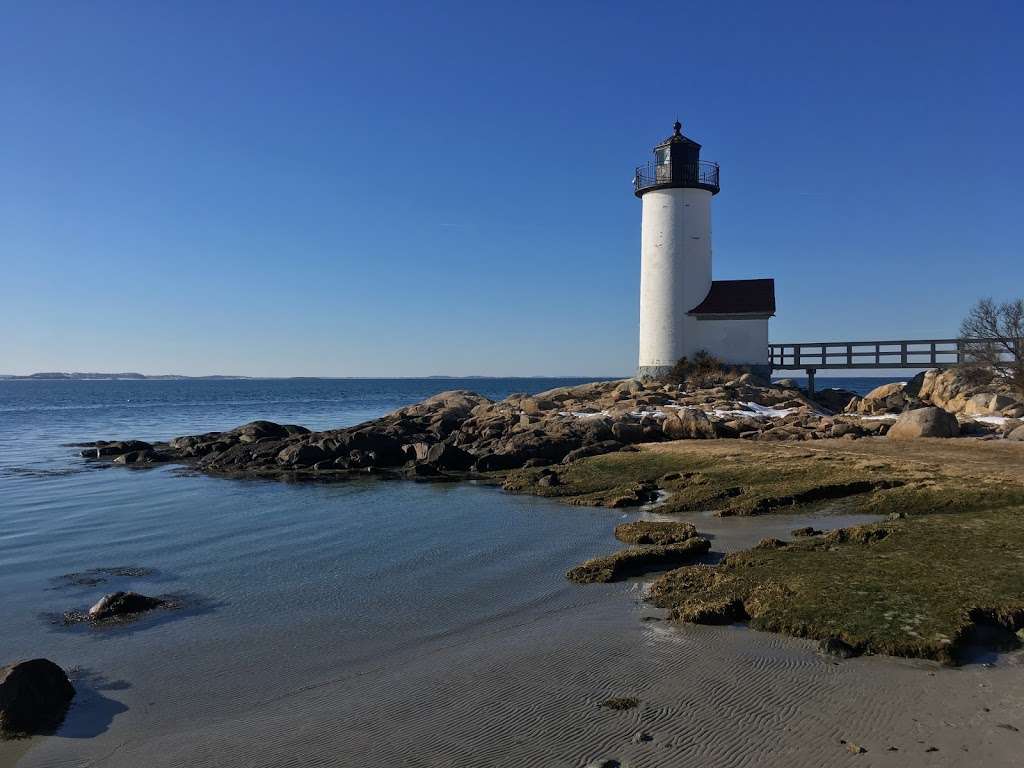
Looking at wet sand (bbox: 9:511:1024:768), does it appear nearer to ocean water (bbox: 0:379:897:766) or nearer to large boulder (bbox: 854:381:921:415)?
ocean water (bbox: 0:379:897:766)

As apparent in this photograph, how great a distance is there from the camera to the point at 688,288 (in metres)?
32.7

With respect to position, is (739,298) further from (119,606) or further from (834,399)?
(119,606)

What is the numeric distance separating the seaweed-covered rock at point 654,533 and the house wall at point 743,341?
21.4m

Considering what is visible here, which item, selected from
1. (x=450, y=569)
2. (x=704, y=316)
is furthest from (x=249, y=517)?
(x=704, y=316)

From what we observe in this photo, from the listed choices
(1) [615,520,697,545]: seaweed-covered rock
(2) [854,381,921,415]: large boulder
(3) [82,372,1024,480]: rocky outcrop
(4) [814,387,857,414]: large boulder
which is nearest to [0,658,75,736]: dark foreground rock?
(1) [615,520,697,545]: seaweed-covered rock

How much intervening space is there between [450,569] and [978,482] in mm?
8357

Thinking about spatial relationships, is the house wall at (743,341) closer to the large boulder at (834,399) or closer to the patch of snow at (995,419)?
the large boulder at (834,399)

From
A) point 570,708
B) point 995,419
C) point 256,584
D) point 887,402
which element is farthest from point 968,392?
point 570,708

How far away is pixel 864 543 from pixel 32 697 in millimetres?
8733

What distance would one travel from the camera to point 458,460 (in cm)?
2188

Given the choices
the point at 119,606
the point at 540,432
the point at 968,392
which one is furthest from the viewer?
the point at 968,392

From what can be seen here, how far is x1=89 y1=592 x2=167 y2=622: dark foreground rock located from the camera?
869 centimetres

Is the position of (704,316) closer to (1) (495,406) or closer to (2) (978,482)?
(1) (495,406)

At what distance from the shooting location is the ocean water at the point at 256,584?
677cm
